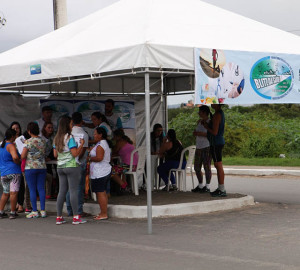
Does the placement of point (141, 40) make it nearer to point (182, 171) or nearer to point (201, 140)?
point (201, 140)

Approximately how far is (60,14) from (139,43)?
11.2 meters

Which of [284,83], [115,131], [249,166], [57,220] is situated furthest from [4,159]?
[249,166]

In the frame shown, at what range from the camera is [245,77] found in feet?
31.7

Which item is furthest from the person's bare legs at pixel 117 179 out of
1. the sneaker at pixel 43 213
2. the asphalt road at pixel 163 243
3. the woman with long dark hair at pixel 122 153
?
the asphalt road at pixel 163 243

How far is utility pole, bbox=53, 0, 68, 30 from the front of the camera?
1972 cm

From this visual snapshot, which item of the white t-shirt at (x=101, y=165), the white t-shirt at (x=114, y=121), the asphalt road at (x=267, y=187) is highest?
the white t-shirt at (x=114, y=121)

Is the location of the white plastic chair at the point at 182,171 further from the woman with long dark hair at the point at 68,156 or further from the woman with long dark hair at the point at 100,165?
the woman with long dark hair at the point at 68,156

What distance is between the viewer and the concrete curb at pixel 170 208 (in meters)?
10.8

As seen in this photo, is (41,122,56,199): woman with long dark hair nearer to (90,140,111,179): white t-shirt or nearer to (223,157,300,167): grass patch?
(90,140,111,179): white t-shirt

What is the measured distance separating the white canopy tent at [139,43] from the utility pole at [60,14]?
7.10 metres


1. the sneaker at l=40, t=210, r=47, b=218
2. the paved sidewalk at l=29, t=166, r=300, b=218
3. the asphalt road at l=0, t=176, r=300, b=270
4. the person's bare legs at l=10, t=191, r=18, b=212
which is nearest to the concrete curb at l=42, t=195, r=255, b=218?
the paved sidewalk at l=29, t=166, r=300, b=218

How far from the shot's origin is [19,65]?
1112cm

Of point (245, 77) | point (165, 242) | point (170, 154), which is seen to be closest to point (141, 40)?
point (245, 77)

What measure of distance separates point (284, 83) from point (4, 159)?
514 cm
